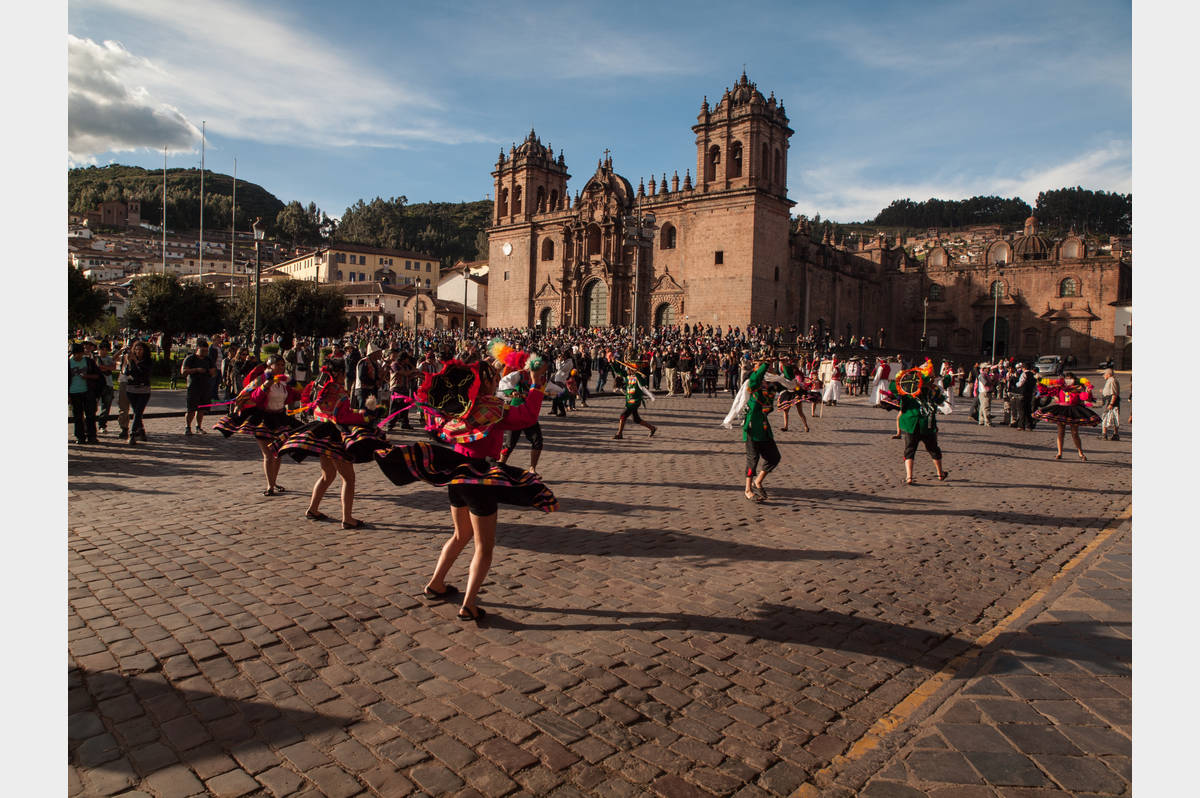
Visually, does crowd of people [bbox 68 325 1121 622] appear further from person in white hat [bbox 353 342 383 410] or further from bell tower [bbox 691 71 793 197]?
bell tower [bbox 691 71 793 197]

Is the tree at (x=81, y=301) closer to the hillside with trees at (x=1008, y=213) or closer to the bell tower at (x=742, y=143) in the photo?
the bell tower at (x=742, y=143)

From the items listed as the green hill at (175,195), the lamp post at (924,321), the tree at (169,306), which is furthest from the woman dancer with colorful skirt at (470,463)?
the green hill at (175,195)

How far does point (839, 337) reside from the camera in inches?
2213

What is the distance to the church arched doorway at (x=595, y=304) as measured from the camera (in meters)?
53.8

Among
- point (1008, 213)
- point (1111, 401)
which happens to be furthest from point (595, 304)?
point (1008, 213)

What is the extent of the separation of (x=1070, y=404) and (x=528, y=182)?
50.9m

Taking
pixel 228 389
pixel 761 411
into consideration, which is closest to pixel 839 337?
pixel 228 389

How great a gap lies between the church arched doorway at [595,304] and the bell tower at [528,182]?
25.0ft

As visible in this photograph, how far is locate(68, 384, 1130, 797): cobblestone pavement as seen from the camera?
316 cm

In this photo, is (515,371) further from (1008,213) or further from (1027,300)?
(1008,213)

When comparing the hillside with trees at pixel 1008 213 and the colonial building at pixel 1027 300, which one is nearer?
the colonial building at pixel 1027 300

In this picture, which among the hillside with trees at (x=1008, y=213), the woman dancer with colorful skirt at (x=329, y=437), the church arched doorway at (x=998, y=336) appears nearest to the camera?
the woman dancer with colorful skirt at (x=329, y=437)

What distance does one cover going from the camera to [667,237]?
171 feet

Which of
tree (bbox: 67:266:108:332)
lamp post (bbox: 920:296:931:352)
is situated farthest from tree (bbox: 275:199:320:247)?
lamp post (bbox: 920:296:931:352)
